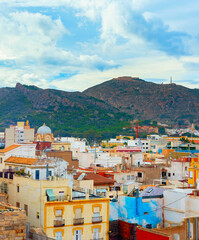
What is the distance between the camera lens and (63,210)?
30.0 m

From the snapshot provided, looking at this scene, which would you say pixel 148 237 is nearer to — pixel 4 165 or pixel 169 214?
pixel 169 214

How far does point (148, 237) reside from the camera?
2667cm

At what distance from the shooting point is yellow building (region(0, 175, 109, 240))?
29.8 m

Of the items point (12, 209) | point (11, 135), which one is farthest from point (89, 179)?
point (11, 135)

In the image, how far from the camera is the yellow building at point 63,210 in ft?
97.7

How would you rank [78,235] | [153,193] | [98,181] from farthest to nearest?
[98,181] → [153,193] → [78,235]

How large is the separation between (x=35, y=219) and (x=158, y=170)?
33363 millimetres

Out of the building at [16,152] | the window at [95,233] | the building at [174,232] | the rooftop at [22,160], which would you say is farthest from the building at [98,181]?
the building at [174,232]

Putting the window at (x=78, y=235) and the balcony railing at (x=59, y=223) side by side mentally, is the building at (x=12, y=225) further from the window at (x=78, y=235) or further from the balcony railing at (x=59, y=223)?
the window at (x=78, y=235)

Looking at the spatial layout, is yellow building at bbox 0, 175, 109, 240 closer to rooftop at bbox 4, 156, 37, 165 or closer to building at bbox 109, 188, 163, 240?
building at bbox 109, 188, 163, 240

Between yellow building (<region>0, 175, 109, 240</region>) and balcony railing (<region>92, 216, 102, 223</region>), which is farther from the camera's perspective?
balcony railing (<region>92, 216, 102, 223</region>)

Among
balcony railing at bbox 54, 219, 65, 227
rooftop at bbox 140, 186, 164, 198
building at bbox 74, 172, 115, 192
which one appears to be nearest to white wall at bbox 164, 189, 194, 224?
rooftop at bbox 140, 186, 164, 198

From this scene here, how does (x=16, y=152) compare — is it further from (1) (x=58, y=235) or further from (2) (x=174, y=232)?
(2) (x=174, y=232)

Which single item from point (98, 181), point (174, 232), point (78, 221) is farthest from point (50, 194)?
point (98, 181)
